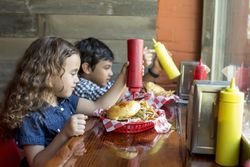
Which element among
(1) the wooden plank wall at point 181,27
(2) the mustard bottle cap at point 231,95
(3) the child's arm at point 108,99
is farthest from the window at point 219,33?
(2) the mustard bottle cap at point 231,95

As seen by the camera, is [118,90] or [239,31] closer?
[118,90]

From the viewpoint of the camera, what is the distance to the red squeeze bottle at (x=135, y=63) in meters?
1.24

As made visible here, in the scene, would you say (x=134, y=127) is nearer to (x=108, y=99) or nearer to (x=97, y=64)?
(x=108, y=99)

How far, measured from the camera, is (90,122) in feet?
4.50

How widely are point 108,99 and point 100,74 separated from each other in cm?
52

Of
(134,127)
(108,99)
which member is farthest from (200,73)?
(134,127)

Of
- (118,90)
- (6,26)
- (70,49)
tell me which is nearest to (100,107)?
(118,90)

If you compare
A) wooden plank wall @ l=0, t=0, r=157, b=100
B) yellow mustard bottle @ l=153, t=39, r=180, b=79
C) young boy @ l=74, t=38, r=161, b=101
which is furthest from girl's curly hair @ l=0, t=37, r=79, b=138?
wooden plank wall @ l=0, t=0, r=157, b=100

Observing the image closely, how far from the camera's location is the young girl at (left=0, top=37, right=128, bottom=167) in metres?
1.27

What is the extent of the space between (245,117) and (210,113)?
0.35 feet

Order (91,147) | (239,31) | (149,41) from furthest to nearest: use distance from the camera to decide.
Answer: (149,41) → (239,31) → (91,147)

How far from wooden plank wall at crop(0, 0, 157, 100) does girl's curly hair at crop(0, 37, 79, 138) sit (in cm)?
81

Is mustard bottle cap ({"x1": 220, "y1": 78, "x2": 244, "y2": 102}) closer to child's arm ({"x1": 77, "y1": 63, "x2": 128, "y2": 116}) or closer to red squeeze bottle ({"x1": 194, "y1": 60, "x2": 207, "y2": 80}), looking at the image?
child's arm ({"x1": 77, "y1": 63, "x2": 128, "y2": 116})

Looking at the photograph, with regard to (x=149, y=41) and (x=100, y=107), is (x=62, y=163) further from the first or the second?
(x=149, y=41)
